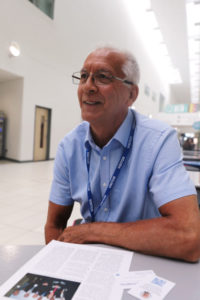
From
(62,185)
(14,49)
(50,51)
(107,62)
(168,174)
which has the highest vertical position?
(50,51)

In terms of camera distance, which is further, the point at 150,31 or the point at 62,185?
the point at 150,31

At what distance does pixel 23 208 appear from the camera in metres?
3.01

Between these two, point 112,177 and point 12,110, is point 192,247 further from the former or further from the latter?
point 12,110

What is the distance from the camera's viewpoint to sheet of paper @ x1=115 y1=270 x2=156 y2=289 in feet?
1.80

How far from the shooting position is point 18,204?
3145 millimetres

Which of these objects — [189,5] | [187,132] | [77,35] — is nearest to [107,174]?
[77,35]

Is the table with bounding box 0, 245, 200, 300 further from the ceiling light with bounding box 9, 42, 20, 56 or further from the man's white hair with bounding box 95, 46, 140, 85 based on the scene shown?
the ceiling light with bounding box 9, 42, 20, 56

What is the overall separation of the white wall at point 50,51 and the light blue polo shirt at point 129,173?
4322 millimetres

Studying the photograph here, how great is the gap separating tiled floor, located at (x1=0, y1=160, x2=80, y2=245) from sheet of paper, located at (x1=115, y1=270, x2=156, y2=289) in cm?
169

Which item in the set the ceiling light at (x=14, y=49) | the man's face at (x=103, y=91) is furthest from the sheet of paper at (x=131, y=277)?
the ceiling light at (x=14, y=49)

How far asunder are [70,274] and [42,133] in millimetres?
7198

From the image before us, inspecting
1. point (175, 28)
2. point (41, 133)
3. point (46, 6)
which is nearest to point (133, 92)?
point (41, 133)

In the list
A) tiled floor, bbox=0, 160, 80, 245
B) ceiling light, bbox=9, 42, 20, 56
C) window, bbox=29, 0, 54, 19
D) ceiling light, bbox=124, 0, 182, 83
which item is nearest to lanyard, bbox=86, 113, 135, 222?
tiled floor, bbox=0, 160, 80, 245

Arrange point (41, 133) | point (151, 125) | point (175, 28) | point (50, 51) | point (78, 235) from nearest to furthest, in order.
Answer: point (78, 235) → point (151, 125) → point (50, 51) → point (41, 133) → point (175, 28)
